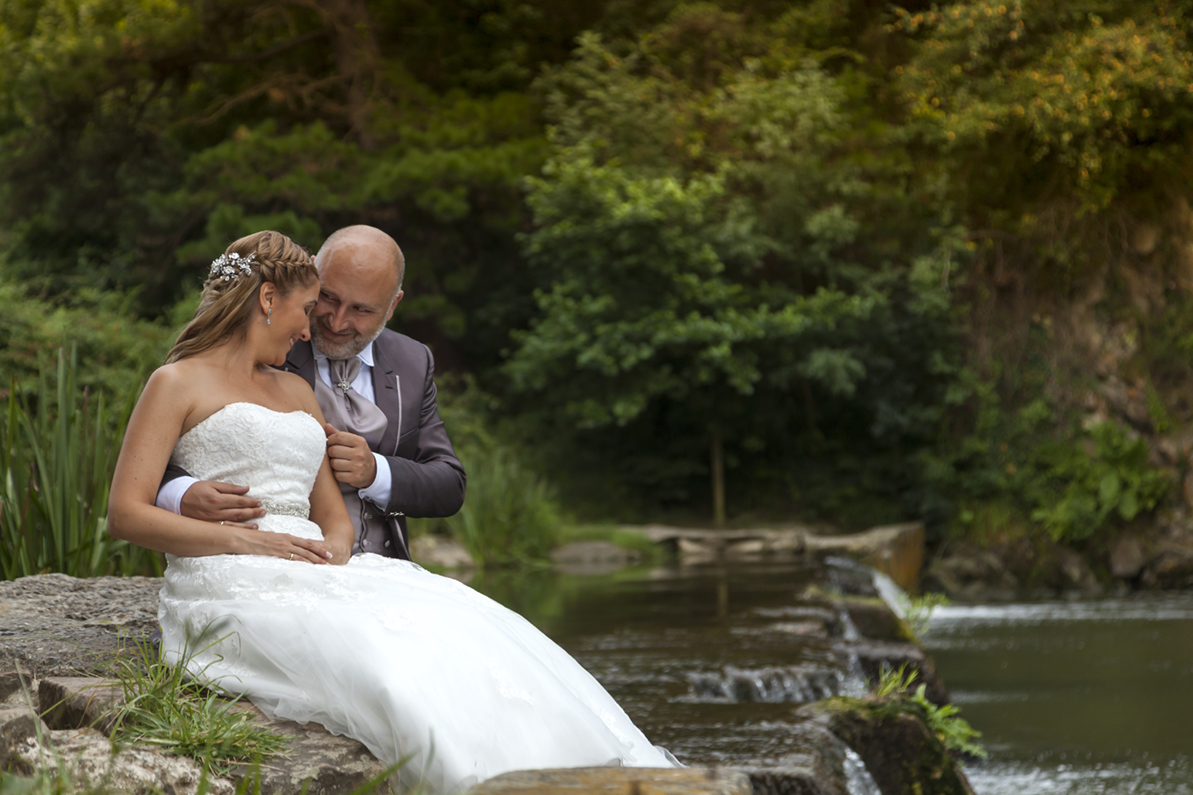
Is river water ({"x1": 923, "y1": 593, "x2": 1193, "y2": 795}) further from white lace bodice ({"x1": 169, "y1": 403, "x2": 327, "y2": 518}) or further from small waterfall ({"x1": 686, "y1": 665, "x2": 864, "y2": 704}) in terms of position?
white lace bodice ({"x1": 169, "y1": 403, "x2": 327, "y2": 518})

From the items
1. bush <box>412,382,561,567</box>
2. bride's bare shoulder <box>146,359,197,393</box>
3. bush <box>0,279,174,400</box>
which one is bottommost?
bush <box>412,382,561,567</box>

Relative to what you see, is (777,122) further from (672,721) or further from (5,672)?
(5,672)

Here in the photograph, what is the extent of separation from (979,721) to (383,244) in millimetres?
4506

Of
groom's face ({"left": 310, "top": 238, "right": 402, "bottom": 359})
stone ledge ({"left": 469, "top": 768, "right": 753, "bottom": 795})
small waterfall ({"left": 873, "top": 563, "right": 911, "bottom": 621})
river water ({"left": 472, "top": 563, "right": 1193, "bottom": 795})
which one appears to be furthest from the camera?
small waterfall ({"left": 873, "top": 563, "right": 911, "bottom": 621})

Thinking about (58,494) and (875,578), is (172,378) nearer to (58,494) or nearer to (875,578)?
(58,494)

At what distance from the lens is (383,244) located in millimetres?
2803

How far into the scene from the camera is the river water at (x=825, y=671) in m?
4.29

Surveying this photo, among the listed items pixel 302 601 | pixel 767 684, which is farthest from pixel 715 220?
pixel 302 601

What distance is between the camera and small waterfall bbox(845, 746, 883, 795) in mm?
3561

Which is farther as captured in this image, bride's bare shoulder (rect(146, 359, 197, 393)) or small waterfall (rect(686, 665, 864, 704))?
small waterfall (rect(686, 665, 864, 704))

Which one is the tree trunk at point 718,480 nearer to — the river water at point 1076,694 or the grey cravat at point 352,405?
the river water at point 1076,694

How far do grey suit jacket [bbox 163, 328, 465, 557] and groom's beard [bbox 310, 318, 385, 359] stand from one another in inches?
2.2

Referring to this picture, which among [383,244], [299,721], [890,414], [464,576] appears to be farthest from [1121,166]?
[299,721]

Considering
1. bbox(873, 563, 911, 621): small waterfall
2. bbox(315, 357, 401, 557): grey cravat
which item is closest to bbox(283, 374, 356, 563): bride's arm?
bbox(315, 357, 401, 557): grey cravat
